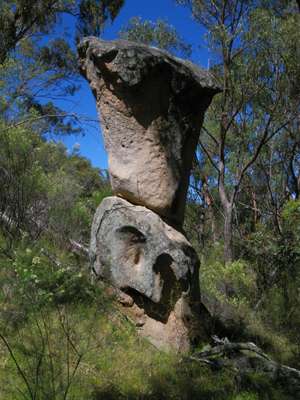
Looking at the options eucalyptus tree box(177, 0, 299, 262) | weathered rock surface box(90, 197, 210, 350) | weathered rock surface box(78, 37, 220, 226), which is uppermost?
eucalyptus tree box(177, 0, 299, 262)

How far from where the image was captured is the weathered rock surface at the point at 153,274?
566 centimetres

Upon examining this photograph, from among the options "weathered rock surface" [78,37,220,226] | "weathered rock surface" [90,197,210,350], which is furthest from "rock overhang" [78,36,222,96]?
"weathered rock surface" [90,197,210,350]

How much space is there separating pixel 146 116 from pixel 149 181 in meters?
0.82

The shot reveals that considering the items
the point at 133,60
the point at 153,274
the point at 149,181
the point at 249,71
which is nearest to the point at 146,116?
the point at 133,60

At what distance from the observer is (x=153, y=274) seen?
567 centimetres

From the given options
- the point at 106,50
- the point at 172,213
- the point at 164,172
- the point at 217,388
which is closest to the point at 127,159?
the point at 164,172

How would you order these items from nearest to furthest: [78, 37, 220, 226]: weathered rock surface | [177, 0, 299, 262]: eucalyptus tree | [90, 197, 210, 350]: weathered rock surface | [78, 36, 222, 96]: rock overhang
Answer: [90, 197, 210, 350]: weathered rock surface < [78, 36, 222, 96]: rock overhang < [78, 37, 220, 226]: weathered rock surface < [177, 0, 299, 262]: eucalyptus tree

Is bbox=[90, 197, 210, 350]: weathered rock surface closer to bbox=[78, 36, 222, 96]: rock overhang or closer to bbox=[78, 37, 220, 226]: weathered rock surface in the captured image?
bbox=[78, 37, 220, 226]: weathered rock surface

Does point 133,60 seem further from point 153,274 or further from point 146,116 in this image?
point 153,274

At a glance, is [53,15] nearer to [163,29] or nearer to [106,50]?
[163,29]

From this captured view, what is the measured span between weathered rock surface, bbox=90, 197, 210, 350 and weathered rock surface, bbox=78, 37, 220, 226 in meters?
0.37

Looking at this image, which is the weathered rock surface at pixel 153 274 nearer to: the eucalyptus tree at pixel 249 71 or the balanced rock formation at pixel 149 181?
the balanced rock formation at pixel 149 181

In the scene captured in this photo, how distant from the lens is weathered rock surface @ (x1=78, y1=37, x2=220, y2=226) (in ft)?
19.6

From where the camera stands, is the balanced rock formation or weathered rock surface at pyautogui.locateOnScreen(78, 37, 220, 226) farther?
weathered rock surface at pyautogui.locateOnScreen(78, 37, 220, 226)
